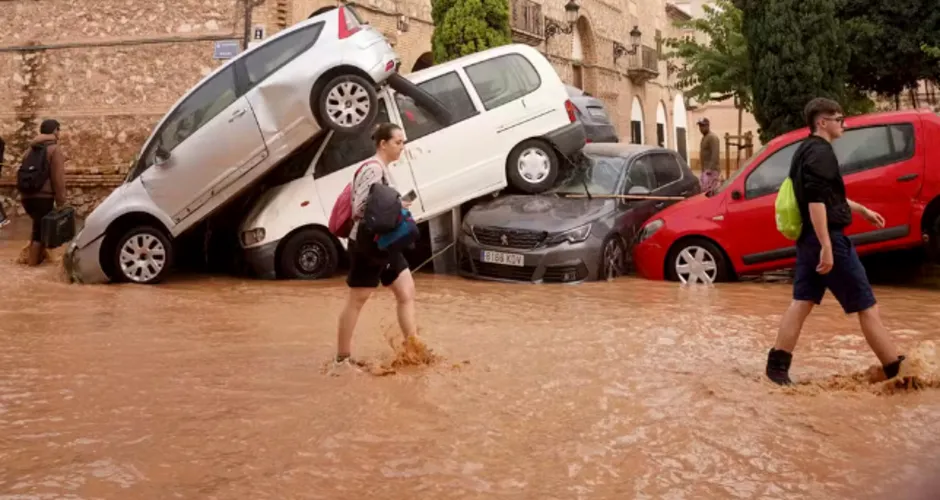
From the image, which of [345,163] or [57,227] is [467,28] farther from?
[57,227]

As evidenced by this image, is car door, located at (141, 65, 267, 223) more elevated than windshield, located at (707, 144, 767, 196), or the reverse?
car door, located at (141, 65, 267, 223)

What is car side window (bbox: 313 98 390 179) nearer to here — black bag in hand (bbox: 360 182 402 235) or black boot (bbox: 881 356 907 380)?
black bag in hand (bbox: 360 182 402 235)

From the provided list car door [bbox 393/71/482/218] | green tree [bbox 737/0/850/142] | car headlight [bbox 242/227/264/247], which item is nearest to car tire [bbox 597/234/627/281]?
car door [bbox 393/71/482/218]

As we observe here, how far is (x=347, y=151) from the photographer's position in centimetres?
1116

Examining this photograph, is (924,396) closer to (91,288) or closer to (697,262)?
(697,262)

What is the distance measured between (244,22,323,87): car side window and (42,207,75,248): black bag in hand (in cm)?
312

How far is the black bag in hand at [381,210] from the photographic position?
19.0 feet

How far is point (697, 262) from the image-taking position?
1050cm

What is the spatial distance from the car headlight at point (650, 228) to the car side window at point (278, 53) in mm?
4116

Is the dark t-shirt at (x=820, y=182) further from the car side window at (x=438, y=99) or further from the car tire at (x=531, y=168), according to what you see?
the car side window at (x=438, y=99)

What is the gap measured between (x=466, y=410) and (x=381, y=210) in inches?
51.4

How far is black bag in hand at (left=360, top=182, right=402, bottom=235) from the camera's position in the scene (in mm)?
5805

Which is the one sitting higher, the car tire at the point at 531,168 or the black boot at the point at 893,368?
the car tire at the point at 531,168

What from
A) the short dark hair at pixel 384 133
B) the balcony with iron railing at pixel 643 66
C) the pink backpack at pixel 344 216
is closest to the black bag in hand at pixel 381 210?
the pink backpack at pixel 344 216
